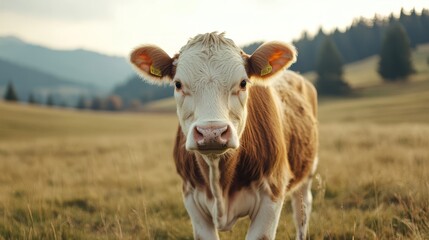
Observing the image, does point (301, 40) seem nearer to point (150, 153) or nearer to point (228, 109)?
point (150, 153)

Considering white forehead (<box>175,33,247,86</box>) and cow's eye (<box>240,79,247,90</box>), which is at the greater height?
white forehead (<box>175,33,247,86</box>)

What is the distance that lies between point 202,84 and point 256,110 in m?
1.03

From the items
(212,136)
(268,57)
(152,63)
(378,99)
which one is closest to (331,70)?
(378,99)

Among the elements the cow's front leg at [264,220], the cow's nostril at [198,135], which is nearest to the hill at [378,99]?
the cow's front leg at [264,220]

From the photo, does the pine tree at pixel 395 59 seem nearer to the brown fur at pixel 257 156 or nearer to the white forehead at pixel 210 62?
the brown fur at pixel 257 156

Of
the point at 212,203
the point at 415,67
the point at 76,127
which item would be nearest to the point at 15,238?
the point at 212,203

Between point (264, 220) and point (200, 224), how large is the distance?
1.96ft

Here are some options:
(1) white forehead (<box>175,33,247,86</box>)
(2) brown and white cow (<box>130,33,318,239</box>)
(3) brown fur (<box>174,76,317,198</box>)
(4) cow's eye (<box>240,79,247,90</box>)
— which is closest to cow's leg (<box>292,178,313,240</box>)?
(3) brown fur (<box>174,76,317,198</box>)

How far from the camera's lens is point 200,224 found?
3.70 metres

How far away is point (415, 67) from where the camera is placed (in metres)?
52.3

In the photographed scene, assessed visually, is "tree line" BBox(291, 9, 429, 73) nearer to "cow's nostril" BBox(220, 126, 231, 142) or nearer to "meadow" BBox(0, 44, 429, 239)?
"meadow" BBox(0, 44, 429, 239)

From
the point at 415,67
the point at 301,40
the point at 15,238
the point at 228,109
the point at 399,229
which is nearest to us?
the point at 228,109

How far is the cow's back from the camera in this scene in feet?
15.6

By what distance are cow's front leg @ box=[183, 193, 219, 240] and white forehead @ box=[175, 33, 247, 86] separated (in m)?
1.22
